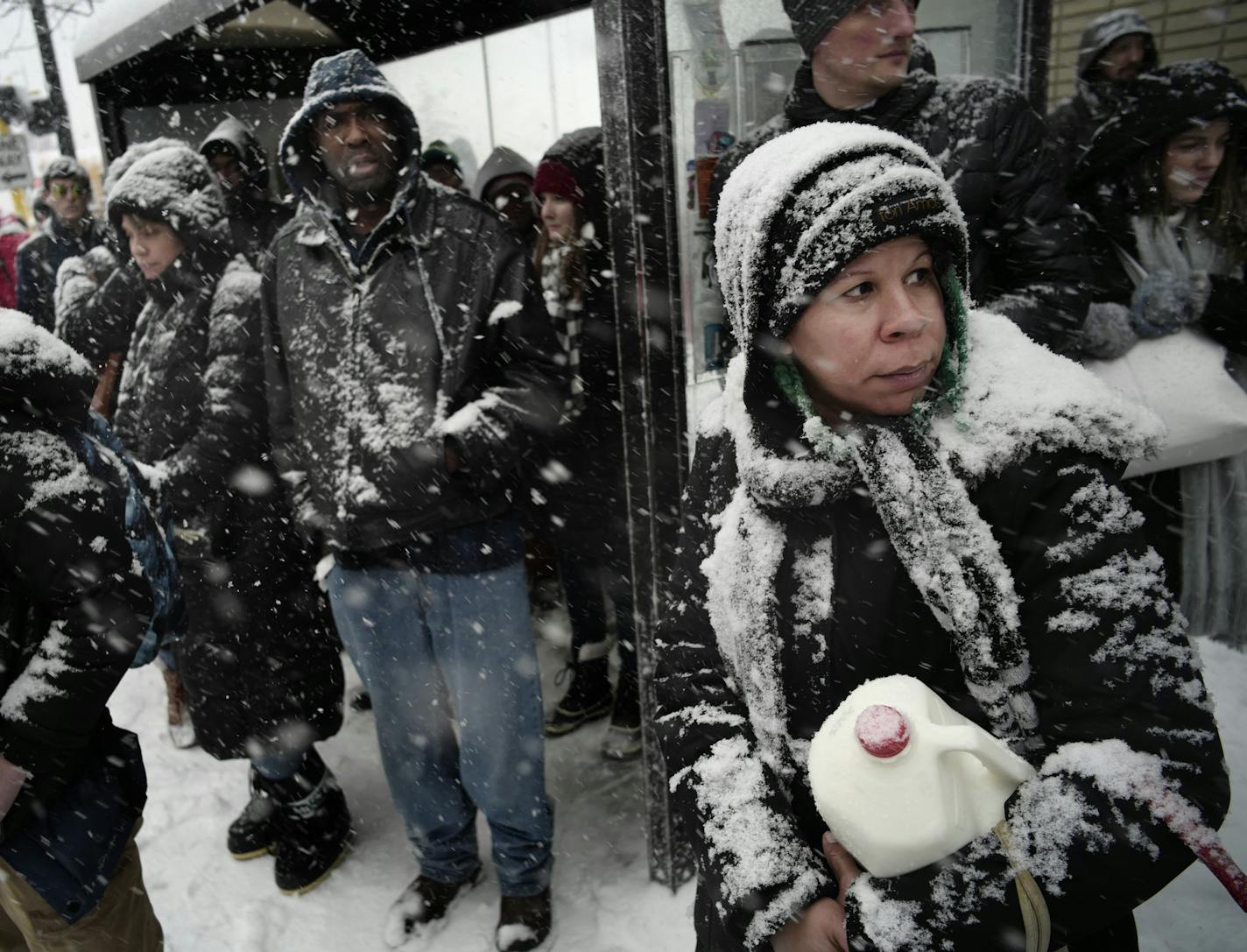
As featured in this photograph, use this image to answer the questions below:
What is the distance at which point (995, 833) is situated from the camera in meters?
1.14

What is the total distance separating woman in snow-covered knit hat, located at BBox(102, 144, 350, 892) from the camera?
3.02 m

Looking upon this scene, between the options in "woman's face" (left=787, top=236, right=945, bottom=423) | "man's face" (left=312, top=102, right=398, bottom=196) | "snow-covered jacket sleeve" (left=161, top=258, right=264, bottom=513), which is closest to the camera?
"woman's face" (left=787, top=236, right=945, bottom=423)

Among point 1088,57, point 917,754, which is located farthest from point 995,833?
point 1088,57

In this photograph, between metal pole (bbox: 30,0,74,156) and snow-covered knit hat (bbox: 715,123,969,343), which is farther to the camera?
metal pole (bbox: 30,0,74,156)

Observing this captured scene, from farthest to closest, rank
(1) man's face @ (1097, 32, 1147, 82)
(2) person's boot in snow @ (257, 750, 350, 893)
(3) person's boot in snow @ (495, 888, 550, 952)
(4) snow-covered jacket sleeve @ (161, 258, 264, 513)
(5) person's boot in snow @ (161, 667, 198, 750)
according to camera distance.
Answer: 1. (5) person's boot in snow @ (161, 667, 198, 750)
2. (1) man's face @ (1097, 32, 1147, 82)
3. (2) person's boot in snow @ (257, 750, 350, 893)
4. (4) snow-covered jacket sleeve @ (161, 258, 264, 513)
5. (3) person's boot in snow @ (495, 888, 550, 952)

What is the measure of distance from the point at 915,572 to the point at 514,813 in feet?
6.22

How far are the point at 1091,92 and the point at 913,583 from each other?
10.8ft

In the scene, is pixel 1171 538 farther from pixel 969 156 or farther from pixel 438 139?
pixel 438 139

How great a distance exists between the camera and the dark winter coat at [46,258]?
7.58 meters

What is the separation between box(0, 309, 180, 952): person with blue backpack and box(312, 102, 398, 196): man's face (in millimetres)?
971

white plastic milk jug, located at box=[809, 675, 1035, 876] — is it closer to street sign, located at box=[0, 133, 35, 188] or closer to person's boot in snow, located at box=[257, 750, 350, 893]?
person's boot in snow, located at box=[257, 750, 350, 893]

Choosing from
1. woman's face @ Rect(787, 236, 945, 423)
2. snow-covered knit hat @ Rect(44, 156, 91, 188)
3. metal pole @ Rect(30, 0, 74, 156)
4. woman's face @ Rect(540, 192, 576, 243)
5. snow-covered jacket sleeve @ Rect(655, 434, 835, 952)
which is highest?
metal pole @ Rect(30, 0, 74, 156)

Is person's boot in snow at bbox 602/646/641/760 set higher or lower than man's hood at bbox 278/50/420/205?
lower

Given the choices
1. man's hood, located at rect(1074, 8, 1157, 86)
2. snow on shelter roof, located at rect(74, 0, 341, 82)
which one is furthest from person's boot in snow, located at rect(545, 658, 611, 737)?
man's hood, located at rect(1074, 8, 1157, 86)
